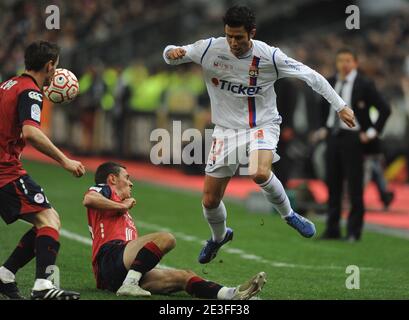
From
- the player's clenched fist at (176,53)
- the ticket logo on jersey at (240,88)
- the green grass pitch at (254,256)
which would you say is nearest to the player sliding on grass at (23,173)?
the green grass pitch at (254,256)

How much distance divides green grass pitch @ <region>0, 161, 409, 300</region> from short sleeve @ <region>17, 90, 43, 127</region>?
149cm

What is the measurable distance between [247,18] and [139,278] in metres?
2.42

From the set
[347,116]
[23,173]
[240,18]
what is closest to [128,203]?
[23,173]

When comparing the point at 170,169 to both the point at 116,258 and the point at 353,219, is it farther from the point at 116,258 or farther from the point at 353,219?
the point at 116,258

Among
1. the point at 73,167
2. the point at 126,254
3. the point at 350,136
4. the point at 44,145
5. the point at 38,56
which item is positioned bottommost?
the point at 126,254

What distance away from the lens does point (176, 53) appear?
10023mm

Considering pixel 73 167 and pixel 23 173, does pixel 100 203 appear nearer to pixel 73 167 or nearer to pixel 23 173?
pixel 23 173

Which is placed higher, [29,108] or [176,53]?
[176,53]

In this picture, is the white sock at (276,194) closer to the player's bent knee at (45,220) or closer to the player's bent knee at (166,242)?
the player's bent knee at (166,242)

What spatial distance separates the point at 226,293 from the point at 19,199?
1.74 metres

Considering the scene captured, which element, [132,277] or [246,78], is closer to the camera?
[132,277]

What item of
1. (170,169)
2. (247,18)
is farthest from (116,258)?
(170,169)

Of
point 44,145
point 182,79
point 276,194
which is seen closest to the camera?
point 44,145

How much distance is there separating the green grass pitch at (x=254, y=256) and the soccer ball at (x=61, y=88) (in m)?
1.59
